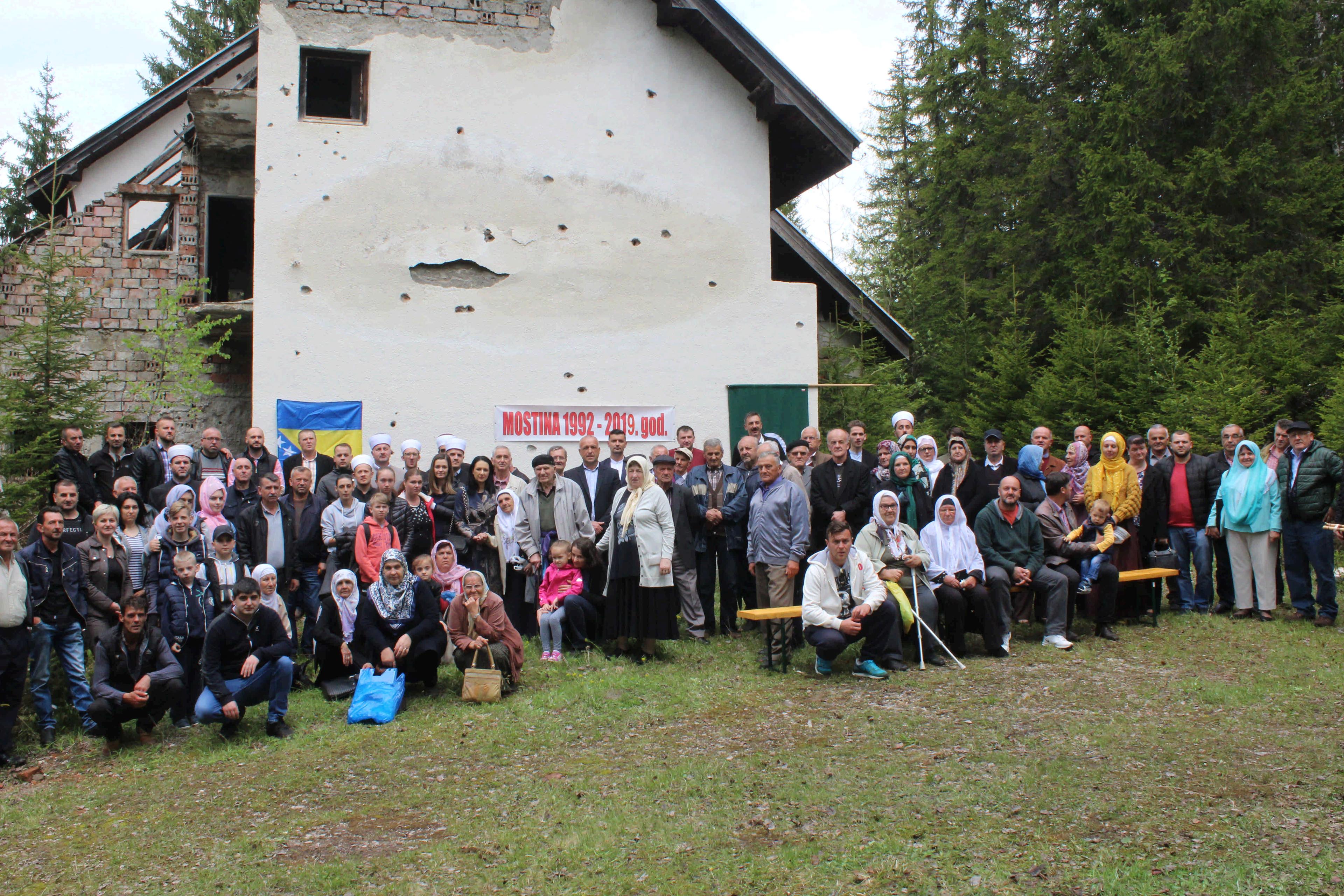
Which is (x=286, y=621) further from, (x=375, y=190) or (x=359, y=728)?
(x=375, y=190)

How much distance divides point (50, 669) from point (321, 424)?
422cm

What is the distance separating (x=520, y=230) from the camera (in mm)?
11641

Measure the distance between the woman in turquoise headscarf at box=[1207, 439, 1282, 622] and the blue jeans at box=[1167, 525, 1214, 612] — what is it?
172 millimetres

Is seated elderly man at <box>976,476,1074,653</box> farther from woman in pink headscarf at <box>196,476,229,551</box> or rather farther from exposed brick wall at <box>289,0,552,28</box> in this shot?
exposed brick wall at <box>289,0,552,28</box>

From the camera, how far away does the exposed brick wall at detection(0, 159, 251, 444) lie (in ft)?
39.5

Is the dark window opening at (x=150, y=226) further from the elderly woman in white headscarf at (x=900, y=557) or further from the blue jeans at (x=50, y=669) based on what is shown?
the elderly woman in white headscarf at (x=900, y=557)

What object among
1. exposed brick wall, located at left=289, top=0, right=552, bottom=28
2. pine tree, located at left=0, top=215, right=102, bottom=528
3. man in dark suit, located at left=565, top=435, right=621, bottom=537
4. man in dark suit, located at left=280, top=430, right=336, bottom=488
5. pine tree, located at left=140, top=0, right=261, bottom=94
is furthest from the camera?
pine tree, located at left=140, top=0, right=261, bottom=94

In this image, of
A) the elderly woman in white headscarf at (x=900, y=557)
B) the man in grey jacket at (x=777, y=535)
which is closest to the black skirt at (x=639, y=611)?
the man in grey jacket at (x=777, y=535)

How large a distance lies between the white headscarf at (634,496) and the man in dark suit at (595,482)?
654 millimetres

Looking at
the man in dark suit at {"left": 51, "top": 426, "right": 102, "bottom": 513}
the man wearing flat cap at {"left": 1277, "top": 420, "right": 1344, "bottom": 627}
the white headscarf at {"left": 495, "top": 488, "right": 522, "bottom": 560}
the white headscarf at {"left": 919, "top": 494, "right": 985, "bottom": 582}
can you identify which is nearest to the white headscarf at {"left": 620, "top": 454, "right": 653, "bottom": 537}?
the white headscarf at {"left": 495, "top": 488, "right": 522, "bottom": 560}

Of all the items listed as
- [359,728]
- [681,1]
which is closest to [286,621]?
[359,728]

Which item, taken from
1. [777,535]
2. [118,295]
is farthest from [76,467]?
[777,535]

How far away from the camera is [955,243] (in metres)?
21.1

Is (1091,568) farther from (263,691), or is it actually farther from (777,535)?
(263,691)
